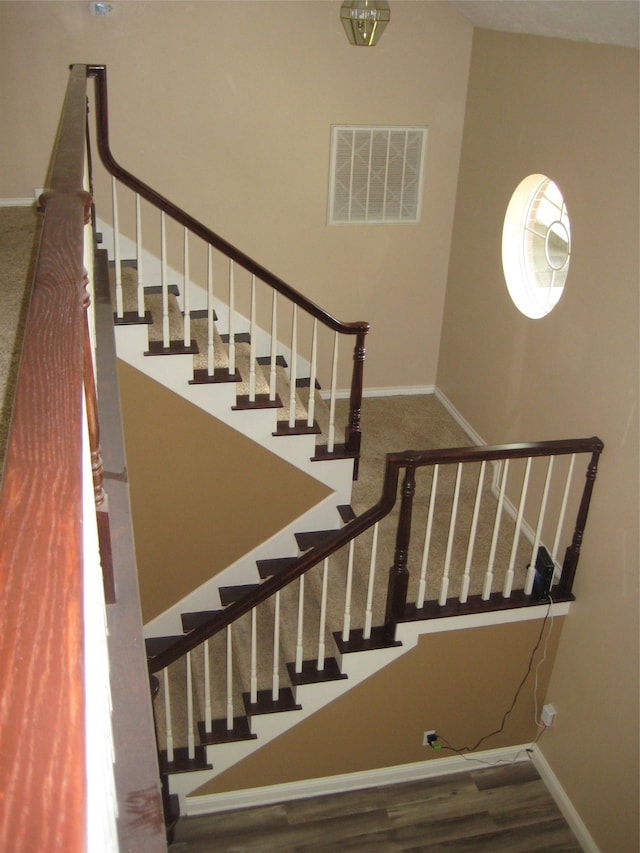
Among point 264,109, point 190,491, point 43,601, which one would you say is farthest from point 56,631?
point 264,109

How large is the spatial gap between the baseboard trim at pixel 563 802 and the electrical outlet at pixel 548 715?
0.79 ft

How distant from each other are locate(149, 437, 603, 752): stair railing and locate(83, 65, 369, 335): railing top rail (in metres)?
1.05

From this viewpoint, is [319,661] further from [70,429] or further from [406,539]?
[70,429]

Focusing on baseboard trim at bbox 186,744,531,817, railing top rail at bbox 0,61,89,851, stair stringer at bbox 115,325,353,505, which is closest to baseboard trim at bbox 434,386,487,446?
stair stringer at bbox 115,325,353,505

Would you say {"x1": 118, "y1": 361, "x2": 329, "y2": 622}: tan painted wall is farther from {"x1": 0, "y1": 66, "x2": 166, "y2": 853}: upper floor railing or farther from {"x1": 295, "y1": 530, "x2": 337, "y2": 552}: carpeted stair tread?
{"x1": 0, "y1": 66, "x2": 166, "y2": 853}: upper floor railing

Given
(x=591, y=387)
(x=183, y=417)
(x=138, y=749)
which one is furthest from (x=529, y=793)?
(x=138, y=749)

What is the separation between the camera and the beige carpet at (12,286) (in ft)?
8.26

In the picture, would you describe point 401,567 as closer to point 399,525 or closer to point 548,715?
point 399,525

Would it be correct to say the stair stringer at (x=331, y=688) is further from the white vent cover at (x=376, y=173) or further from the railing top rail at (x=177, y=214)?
the white vent cover at (x=376, y=173)

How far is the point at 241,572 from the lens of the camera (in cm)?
554

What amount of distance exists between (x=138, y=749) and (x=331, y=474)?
353 centimetres

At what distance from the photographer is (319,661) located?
14.3 feet

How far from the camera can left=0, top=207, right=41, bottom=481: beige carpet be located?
99.1 inches

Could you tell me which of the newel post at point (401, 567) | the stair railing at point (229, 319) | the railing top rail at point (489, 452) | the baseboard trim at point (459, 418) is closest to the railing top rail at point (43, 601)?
the railing top rail at point (489, 452)
